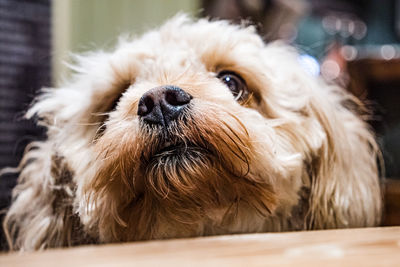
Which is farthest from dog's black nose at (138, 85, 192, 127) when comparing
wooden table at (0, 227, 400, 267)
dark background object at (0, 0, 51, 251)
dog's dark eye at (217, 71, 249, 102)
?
dark background object at (0, 0, 51, 251)

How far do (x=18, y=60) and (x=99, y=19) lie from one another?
1.84ft

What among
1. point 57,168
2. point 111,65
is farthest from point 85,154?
point 111,65

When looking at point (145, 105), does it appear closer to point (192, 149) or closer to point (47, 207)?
point (192, 149)

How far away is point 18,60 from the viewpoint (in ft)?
8.04

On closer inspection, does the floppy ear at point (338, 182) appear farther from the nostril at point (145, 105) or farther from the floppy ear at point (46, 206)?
the floppy ear at point (46, 206)

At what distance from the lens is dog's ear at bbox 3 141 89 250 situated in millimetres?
1364

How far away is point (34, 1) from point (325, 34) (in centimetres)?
458

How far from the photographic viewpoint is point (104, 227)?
1211mm

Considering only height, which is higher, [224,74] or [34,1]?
[34,1]

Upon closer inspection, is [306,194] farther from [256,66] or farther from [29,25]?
[29,25]

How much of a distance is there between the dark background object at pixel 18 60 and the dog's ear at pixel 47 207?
0.86 meters

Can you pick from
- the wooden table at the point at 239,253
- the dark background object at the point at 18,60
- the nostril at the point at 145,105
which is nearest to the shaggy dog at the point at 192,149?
the nostril at the point at 145,105

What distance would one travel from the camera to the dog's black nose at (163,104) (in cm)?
106

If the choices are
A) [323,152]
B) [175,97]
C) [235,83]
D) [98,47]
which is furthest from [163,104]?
[98,47]
